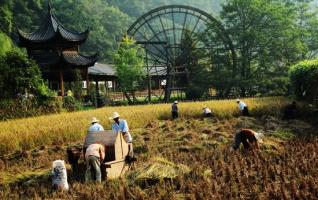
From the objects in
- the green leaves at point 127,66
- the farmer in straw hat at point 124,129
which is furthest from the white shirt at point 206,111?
the green leaves at point 127,66

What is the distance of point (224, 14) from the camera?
31984mm

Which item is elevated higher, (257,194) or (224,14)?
(224,14)

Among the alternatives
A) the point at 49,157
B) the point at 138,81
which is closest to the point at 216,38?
the point at 138,81

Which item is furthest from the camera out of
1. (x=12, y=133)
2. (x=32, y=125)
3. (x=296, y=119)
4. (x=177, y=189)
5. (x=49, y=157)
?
(x=296, y=119)

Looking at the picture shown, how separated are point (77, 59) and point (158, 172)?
21580 millimetres

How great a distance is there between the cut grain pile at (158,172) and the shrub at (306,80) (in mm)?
11177

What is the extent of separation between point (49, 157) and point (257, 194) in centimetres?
719

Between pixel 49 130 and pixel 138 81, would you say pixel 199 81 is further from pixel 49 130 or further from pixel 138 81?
pixel 49 130

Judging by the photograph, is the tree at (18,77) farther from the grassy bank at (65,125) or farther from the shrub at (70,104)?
the grassy bank at (65,125)

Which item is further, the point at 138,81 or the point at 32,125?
the point at 138,81

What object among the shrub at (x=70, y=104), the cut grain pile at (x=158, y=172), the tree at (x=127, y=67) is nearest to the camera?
the cut grain pile at (x=158, y=172)

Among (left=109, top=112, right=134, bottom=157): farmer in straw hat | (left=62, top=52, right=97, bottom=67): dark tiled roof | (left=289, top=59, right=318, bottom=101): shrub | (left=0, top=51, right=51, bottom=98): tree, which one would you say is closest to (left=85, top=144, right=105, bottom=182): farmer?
(left=109, top=112, right=134, bottom=157): farmer in straw hat

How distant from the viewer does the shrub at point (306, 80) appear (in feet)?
59.8

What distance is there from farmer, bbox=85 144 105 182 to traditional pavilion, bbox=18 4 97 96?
62.2 ft
